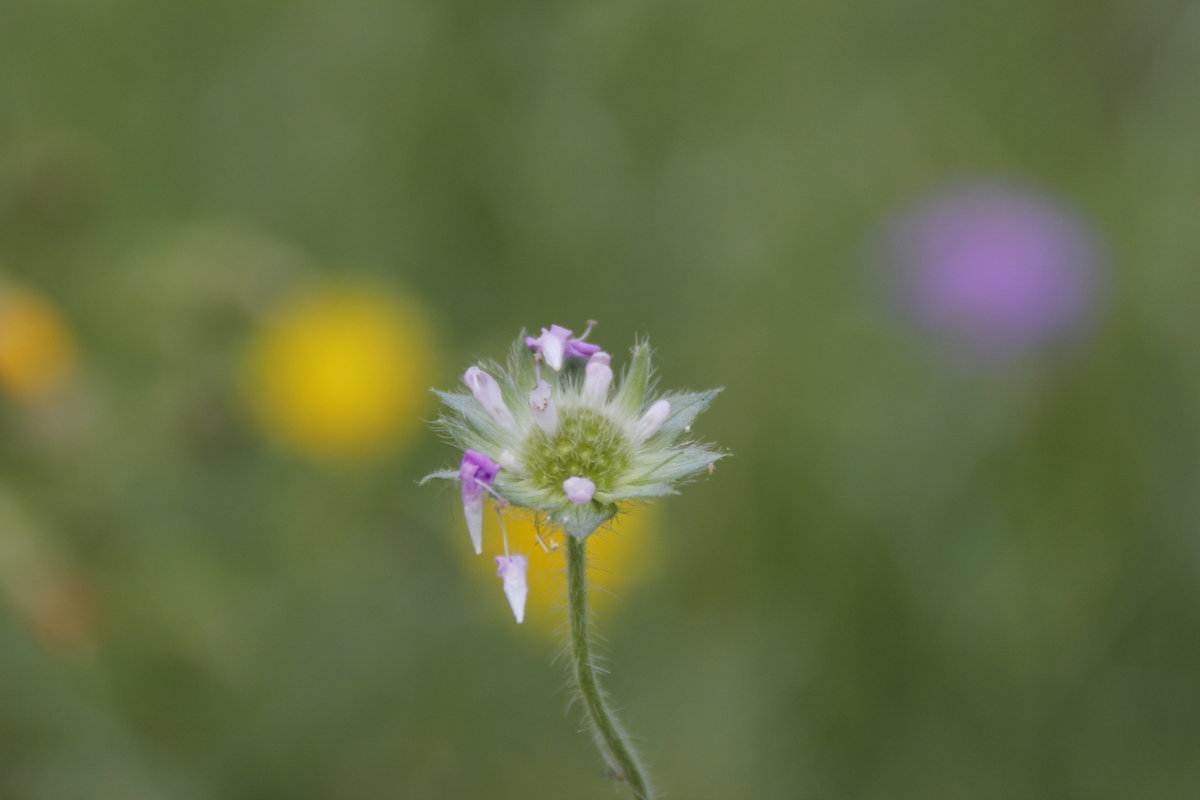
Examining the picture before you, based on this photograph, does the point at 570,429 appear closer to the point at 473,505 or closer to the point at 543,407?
the point at 543,407

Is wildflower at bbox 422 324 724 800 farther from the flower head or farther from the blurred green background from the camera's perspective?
the blurred green background

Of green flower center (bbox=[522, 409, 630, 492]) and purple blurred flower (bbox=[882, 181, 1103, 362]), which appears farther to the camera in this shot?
purple blurred flower (bbox=[882, 181, 1103, 362])

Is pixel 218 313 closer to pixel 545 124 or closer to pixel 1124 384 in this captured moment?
pixel 545 124

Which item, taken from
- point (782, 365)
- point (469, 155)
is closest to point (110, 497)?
point (469, 155)

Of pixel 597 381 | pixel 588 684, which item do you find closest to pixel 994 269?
pixel 597 381

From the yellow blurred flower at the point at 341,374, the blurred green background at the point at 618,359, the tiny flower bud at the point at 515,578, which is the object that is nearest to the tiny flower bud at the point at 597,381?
the tiny flower bud at the point at 515,578

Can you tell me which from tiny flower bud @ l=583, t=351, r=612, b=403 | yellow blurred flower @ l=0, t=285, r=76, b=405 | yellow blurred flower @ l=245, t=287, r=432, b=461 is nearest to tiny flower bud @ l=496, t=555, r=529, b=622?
tiny flower bud @ l=583, t=351, r=612, b=403
